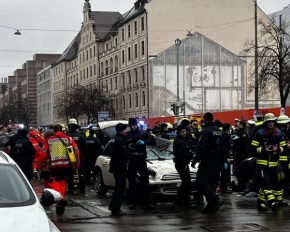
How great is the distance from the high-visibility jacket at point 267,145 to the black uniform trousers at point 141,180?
2.19m

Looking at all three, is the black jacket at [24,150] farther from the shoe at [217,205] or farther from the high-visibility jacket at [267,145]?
the high-visibility jacket at [267,145]

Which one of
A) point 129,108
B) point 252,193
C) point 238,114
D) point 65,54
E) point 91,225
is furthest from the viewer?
point 65,54

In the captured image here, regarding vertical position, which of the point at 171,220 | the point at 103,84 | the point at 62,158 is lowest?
the point at 171,220

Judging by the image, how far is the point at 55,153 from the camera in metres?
11.8

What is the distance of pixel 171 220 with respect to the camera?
34.9 feet

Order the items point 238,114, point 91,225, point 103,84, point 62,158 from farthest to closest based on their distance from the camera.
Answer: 1. point 103,84
2. point 238,114
3. point 62,158
4. point 91,225

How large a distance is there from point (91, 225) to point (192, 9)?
5901cm

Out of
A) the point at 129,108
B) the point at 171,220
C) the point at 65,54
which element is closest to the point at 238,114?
the point at 171,220

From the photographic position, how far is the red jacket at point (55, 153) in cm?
1175

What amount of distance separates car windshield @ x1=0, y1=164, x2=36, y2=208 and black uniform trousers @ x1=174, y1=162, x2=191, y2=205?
6.64 m

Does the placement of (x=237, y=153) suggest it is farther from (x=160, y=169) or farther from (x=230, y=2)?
(x=230, y=2)

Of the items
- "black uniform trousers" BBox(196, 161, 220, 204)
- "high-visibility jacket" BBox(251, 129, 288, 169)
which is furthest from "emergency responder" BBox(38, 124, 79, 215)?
"high-visibility jacket" BBox(251, 129, 288, 169)

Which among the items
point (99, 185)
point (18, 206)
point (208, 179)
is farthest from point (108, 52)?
point (18, 206)

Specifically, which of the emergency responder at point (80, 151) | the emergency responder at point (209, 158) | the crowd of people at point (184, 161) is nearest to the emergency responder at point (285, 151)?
the crowd of people at point (184, 161)
